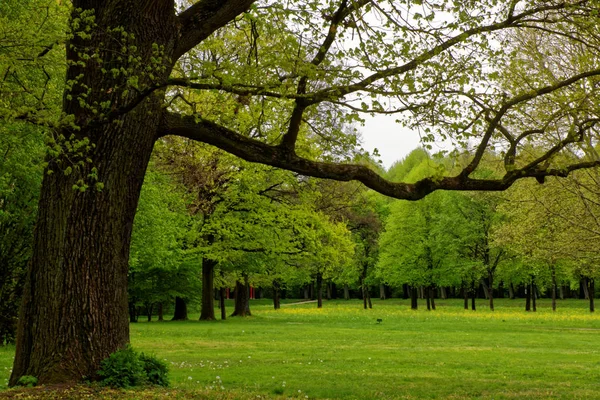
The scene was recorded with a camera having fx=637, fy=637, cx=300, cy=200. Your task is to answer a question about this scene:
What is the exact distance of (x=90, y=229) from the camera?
868cm

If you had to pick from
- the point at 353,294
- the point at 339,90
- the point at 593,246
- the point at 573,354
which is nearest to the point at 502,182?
the point at 339,90

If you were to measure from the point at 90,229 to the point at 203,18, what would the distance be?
360 cm

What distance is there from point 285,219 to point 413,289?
26.4m

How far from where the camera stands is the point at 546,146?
70.9 feet

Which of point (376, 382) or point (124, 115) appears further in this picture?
point (376, 382)

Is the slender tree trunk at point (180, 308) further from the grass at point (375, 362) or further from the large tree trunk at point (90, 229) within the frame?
the large tree trunk at point (90, 229)

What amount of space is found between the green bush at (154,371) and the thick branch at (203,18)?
4476 mm

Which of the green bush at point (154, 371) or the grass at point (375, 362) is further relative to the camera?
the grass at point (375, 362)

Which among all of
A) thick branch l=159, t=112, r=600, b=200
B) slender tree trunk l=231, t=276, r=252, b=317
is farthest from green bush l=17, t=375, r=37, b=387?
slender tree trunk l=231, t=276, r=252, b=317

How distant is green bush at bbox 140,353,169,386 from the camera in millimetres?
8961

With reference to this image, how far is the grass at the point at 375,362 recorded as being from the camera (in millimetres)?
11539

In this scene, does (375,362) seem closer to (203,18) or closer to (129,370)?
(129,370)

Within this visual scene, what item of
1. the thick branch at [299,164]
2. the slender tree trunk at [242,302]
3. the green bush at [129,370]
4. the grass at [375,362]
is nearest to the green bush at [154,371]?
the green bush at [129,370]

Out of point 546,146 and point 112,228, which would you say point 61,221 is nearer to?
point 112,228
